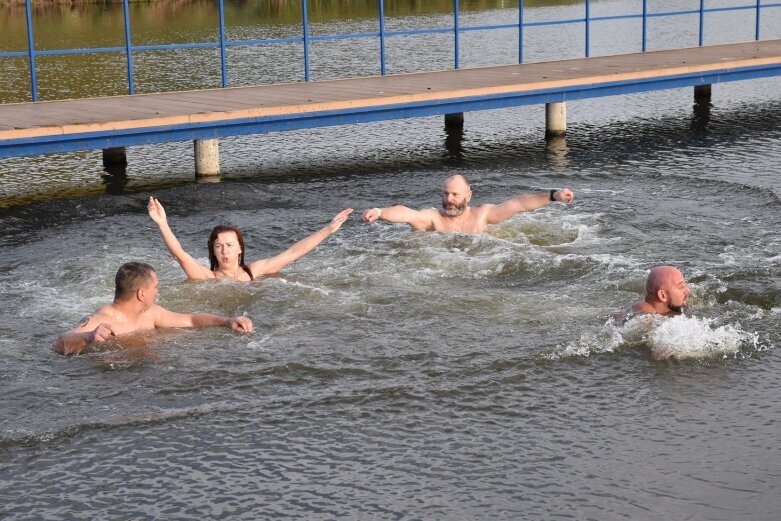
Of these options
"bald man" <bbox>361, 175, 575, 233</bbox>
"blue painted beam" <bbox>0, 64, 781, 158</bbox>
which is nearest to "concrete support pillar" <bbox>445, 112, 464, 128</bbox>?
"blue painted beam" <bbox>0, 64, 781, 158</bbox>

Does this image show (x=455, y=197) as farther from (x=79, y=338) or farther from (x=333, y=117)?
(x=333, y=117)

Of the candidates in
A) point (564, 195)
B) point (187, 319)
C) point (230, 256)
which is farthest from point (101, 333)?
point (564, 195)

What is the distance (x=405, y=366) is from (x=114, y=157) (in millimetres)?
8560

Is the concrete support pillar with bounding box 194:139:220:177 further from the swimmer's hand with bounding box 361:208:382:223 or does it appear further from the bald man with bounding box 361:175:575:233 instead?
the swimmer's hand with bounding box 361:208:382:223

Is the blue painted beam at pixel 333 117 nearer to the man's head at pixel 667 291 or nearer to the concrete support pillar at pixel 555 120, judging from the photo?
the concrete support pillar at pixel 555 120

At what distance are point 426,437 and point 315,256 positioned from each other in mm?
3933

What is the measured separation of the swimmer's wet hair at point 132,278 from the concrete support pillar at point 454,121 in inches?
399

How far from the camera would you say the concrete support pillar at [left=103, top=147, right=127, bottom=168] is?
14633mm

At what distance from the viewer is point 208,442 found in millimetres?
6121

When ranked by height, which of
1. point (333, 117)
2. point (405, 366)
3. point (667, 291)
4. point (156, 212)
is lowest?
point (405, 366)

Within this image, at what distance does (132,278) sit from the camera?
746 centimetres

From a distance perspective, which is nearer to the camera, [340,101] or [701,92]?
[340,101]

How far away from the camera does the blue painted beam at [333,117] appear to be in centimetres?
1228

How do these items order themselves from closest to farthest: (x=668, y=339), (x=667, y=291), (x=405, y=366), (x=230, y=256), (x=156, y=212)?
(x=405, y=366) < (x=668, y=339) < (x=667, y=291) < (x=156, y=212) < (x=230, y=256)
